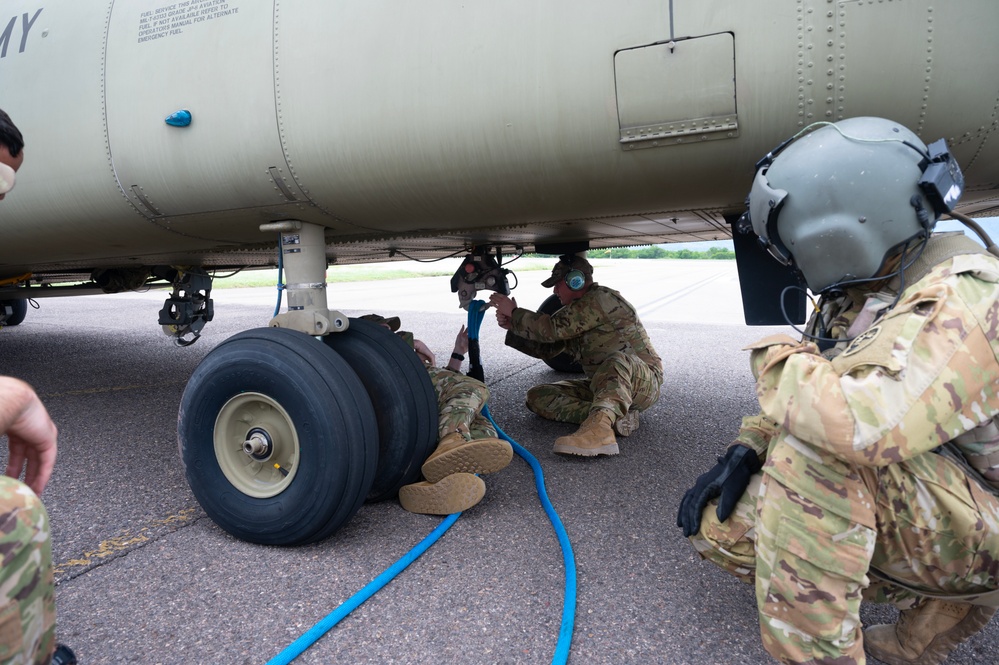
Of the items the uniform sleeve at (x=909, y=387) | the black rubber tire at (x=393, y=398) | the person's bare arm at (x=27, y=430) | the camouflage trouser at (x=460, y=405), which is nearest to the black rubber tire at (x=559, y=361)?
the camouflage trouser at (x=460, y=405)

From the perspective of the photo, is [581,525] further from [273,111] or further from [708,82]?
[273,111]

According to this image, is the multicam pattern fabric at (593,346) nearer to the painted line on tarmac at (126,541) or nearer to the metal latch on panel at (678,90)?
the metal latch on panel at (678,90)

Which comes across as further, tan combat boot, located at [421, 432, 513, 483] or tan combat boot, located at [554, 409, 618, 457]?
tan combat boot, located at [554, 409, 618, 457]

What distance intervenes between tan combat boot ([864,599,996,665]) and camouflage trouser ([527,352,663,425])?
1.92 m

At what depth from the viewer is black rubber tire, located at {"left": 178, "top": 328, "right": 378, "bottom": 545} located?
89.3 inches

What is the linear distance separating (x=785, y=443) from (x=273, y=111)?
200 cm

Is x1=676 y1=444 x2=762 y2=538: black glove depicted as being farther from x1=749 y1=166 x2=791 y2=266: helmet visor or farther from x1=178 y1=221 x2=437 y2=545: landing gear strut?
x1=178 y1=221 x2=437 y2=545: landing gear strut

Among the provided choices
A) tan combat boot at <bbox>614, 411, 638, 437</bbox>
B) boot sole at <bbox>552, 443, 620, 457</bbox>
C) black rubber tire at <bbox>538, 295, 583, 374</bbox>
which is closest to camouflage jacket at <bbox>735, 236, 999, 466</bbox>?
boot sole at <bbox>552, 443, 620, 457</bbox>

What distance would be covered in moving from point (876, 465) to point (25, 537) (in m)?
1.60

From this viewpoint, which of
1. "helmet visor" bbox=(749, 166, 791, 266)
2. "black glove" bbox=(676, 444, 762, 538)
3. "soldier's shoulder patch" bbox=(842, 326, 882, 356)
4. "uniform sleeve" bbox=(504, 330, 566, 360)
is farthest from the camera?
"uniform sleeve" bbox=(504, 330, 566, 360)

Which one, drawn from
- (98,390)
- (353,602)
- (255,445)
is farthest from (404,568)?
(98,390)

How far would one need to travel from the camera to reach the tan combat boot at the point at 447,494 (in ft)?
8.36

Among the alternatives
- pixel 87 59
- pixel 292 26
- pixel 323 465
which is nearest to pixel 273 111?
pixel 292 26

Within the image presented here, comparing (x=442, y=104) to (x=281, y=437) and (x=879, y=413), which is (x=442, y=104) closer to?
(x=281, y=437)
